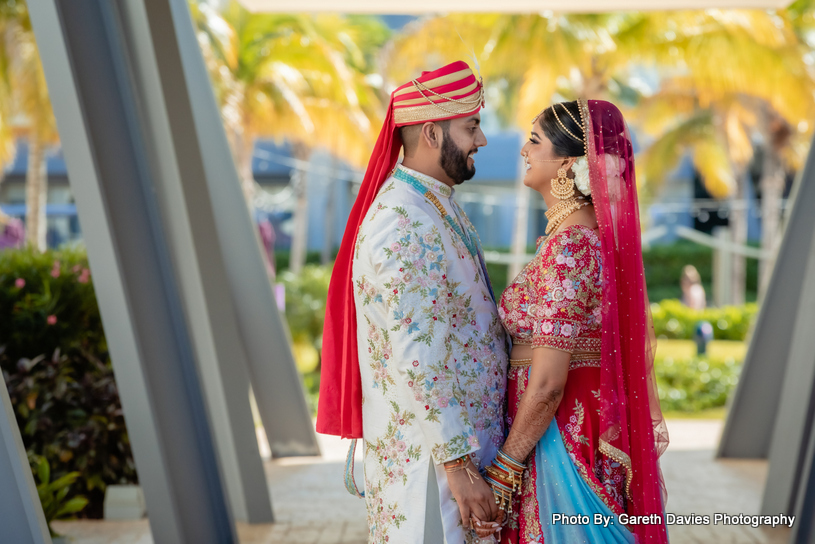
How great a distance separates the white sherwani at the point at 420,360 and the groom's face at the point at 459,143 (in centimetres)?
6

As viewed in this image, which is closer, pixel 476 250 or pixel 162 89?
pixel 476 250

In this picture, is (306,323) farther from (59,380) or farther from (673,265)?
(673,265)

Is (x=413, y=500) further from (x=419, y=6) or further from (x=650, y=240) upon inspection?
(x=650, y=240)

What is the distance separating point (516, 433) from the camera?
1965mm

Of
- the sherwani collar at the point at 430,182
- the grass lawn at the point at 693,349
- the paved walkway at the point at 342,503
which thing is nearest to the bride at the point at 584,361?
the sherwani collar at the point at 430,182

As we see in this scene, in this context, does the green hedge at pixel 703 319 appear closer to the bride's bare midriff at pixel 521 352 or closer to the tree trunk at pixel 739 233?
the tree trunk at pixel 739 233

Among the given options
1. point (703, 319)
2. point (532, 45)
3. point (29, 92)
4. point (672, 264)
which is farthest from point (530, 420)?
point (672, 264)

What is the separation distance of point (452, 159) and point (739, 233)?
48.8ft

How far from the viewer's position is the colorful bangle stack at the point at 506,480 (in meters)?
1.95

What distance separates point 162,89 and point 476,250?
200 cm

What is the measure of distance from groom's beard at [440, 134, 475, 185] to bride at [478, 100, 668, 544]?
207 mm

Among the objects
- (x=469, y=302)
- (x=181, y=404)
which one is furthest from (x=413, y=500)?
(x=181, y=404)

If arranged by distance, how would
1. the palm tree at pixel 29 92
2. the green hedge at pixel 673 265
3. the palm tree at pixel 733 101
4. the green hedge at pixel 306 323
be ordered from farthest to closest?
the green hedge at pixel 673 265 → the palm tree at pixel 29 92 → the green hedge at pixel 306 323 → the palm tree at pixel 733 101

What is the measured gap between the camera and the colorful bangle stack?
1952mm
